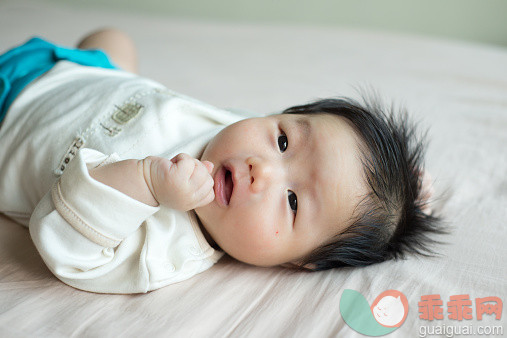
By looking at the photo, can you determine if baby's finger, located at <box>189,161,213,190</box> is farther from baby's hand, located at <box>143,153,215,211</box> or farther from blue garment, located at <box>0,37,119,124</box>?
blue garment, located at <box>0,37,119,124</box>

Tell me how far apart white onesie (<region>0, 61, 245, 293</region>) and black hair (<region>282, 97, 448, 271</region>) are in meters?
0.23

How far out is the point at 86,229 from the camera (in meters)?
0.78

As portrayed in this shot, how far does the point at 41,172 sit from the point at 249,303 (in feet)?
1.61

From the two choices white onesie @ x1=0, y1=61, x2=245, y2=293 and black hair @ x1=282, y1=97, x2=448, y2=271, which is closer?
white onesie @ x1=0, y1=61, x2=245, y2=293

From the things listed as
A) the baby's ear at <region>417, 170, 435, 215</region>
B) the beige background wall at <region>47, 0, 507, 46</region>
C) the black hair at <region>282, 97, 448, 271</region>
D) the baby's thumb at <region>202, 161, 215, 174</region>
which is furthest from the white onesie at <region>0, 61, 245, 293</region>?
the beige background wall at <region>47, 0, 507, 46</region>

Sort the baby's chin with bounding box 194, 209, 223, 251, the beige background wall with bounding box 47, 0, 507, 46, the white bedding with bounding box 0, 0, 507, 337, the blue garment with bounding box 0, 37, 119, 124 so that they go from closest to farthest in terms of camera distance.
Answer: the white bedding with bounding box 0, 0, 507, 337 → the baby's chin with bounding box 194, 209, 223, 251 → the blue garment with bounding box 0, 37, 119, 124 → the beige background wall with bounding box 47, 0, 507, 46

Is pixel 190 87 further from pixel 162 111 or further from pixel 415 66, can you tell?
pixel 415 66

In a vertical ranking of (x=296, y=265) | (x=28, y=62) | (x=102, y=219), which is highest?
(x=28, y=62)

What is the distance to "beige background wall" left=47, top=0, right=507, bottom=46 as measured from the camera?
258 centimetres

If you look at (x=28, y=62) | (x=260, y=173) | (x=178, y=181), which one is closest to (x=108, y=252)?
(x=178, y=181)

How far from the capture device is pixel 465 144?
4.38 ft

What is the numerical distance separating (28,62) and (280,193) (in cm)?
75

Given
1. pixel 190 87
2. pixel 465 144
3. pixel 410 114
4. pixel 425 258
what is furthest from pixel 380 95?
pixel 425 258

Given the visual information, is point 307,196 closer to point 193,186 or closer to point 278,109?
point 193,186
